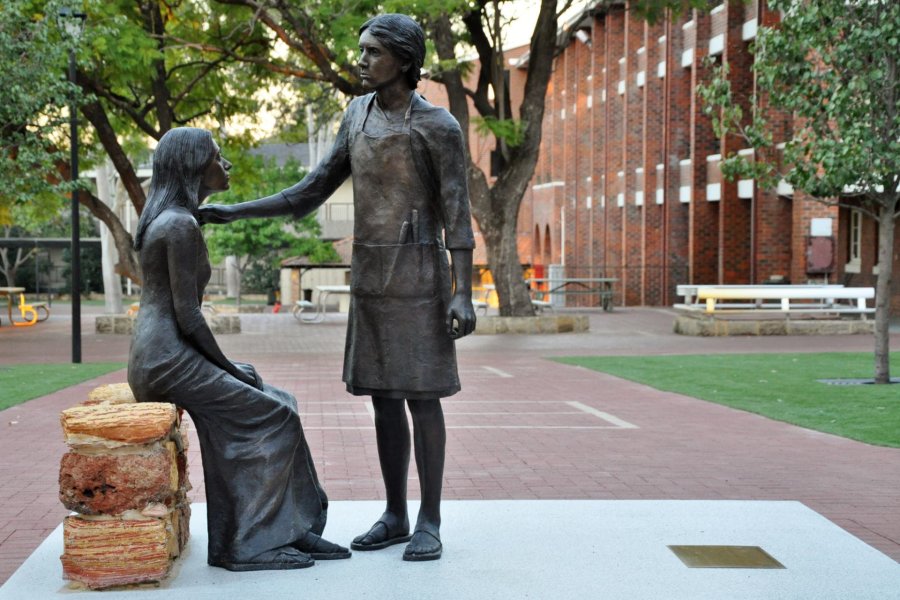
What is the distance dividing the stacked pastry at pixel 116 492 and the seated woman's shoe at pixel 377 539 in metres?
0.93

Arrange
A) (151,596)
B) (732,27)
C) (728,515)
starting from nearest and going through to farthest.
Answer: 1. (151,596)
2. (728,515)
3. (732,27)

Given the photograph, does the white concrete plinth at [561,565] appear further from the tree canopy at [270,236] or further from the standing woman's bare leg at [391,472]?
the tree canopy at [270,236]

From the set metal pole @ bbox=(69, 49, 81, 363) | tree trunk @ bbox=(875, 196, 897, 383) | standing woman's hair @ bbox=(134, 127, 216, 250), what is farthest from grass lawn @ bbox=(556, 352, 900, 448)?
metal pole @ bbox=(69, 49, 81, 363)

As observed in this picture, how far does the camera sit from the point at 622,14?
43.9m

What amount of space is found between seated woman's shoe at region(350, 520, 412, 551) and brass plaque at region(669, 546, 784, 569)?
3.99 ft

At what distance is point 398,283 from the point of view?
5.44 meters

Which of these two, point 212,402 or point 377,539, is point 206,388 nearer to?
point 212,402

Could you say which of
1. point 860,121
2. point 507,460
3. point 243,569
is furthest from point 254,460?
point 860,121

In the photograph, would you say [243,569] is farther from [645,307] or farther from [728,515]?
[645,307]

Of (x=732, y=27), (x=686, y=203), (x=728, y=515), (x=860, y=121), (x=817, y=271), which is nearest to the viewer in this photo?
(x=728, y=515)

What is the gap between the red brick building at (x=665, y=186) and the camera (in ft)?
100

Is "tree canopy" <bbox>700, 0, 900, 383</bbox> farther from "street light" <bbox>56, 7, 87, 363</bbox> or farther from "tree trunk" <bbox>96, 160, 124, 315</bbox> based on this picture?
"tree trunk" <bbox>96, 160, 124, 315</bbox>

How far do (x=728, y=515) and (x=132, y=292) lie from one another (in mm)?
59087

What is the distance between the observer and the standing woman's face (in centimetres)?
537
